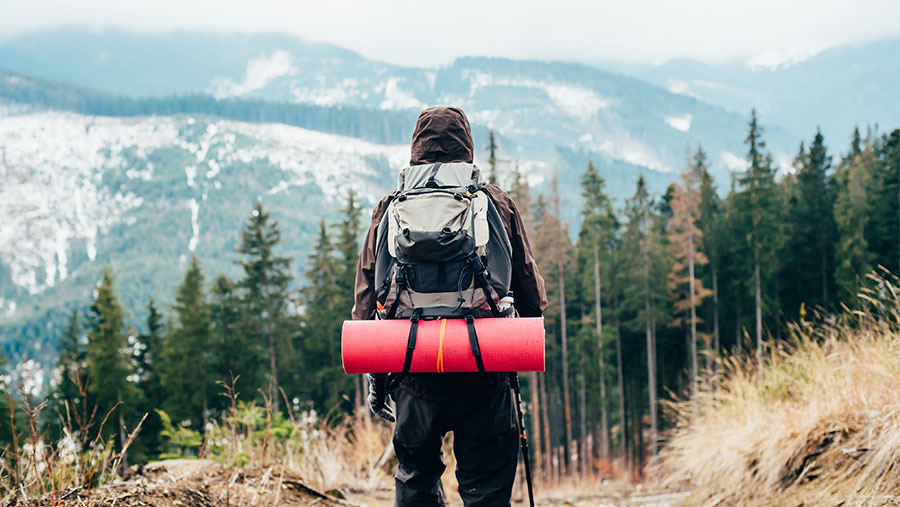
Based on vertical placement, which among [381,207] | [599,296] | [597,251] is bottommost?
[599,296]

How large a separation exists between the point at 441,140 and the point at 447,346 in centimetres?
110

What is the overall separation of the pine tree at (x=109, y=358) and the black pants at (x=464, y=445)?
104ft

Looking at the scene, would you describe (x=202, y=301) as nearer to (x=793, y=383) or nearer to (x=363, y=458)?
(x=363, y=458)

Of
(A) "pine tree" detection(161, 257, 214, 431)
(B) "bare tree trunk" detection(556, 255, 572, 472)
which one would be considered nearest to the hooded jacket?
(A) "pine tree" detection(161, 257, 214, 431)

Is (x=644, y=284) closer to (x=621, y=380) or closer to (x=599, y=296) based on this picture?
(x=599, y=296)

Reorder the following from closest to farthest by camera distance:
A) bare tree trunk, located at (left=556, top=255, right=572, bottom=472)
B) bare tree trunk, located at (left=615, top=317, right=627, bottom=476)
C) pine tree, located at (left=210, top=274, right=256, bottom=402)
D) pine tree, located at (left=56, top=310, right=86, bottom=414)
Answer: pine tree, located at (left=56, top=310, right=86, bottom=414) → pine tree, located at (left=210, top=274, right=256, bottom=402) → bare tree trunk, located at (left=556, top=255, right=572, bottom=472) → bare tree trunk, located at (left=615, top=317, right=627, bottom=476)

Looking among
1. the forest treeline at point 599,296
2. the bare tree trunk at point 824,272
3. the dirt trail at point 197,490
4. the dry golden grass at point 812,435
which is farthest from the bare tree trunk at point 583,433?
the dirt trail at point 197,490

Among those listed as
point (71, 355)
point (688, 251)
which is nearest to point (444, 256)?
point (688, 251)

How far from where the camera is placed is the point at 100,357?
32.0m

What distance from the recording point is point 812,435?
4527 millimetres

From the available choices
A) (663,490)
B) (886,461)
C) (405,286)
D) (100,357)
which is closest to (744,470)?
(886,461)

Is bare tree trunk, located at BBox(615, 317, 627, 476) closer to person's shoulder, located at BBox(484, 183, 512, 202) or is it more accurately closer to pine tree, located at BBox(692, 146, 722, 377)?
pine tree, located at BBox(692, 146, 722, 377)

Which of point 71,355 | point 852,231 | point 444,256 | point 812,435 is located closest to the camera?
point 444,256

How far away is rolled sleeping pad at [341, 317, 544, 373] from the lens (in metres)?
3.03
